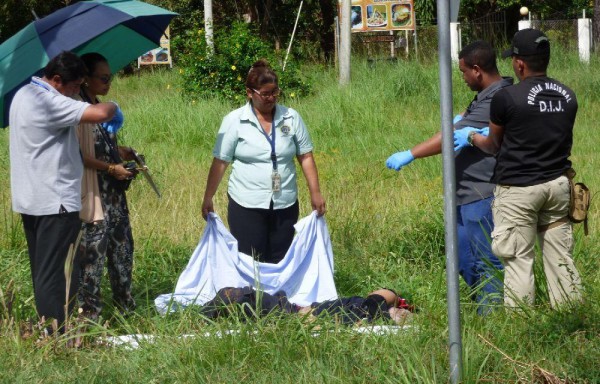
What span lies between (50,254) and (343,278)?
2.26 meters

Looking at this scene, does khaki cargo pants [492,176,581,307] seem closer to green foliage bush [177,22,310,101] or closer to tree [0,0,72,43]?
green foliage bush [177,22,310,101]

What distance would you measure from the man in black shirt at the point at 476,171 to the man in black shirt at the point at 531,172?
0.33m

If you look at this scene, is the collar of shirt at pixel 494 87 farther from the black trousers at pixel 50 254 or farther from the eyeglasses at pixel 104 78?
the black trousers at pixel 50 254

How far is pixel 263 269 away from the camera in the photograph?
6.25 m

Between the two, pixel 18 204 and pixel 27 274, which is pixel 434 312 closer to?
pixel 18 204

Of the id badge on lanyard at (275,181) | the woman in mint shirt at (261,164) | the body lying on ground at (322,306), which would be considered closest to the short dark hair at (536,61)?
the body lying on ground at (322,306)

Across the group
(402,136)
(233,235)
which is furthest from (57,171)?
(402,136)

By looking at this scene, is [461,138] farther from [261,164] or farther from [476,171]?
[261,164]

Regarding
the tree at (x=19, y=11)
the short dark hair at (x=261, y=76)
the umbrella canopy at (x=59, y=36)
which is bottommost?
the short dark hair at (x=261, y=76)

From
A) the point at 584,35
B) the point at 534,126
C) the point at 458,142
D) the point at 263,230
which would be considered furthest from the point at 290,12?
the point at 534,126

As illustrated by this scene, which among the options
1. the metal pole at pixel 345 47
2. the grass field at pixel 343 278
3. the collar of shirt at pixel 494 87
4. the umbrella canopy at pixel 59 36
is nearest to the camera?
the grass field at pixel 343 278

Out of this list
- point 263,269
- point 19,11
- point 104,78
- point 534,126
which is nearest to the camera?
point 534,126

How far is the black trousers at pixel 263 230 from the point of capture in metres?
6.22

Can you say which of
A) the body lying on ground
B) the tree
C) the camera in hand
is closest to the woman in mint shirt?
the body lying on ground
